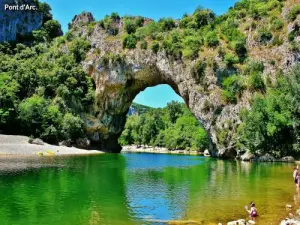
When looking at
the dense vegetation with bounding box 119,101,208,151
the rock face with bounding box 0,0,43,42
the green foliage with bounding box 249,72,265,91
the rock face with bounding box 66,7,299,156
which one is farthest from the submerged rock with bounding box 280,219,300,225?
the rock face with bounding box 0,0,43,42

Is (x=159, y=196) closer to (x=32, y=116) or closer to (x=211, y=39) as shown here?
(x=211, y=39)

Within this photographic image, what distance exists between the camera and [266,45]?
6047 cm

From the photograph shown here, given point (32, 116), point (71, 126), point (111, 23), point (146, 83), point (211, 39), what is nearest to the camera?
point (211, 39)

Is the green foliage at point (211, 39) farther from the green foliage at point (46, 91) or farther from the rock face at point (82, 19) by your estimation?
the rock face at point (82, 19)

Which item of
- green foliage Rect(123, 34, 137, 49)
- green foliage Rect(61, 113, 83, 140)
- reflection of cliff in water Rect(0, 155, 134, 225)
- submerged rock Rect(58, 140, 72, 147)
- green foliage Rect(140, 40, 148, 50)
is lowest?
reflection of cliff in water Rect(0, 155, 134, 225)

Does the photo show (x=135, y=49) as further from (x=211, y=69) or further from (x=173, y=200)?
(x=173, y=200)

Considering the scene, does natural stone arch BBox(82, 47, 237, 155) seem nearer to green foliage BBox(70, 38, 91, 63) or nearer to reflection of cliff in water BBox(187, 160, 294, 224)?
green foliage BBox(70, 38, 91, 63)

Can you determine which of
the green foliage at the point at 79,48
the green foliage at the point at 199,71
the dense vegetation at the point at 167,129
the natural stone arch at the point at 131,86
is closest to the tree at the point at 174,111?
the dense vegetation at the point at 167,129

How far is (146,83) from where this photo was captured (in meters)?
76.0

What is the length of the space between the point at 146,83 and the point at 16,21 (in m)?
43.0

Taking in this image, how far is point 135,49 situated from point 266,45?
25045 mm

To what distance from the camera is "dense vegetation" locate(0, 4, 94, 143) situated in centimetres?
6538

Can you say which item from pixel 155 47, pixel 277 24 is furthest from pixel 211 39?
pixel 277 24

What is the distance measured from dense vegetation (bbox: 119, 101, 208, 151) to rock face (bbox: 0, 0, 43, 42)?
51.7 meters
